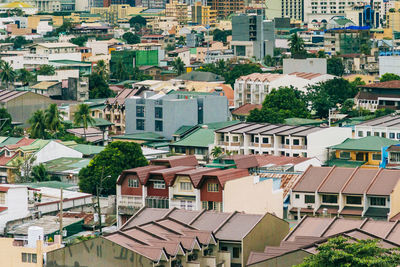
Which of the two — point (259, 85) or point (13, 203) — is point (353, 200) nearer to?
point (13, 203)

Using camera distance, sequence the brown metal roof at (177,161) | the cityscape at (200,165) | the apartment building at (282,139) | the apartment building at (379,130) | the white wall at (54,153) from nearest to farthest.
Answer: the cityscape at (200,165)
the brown metal roof at (177,161)
the apartment building at (282,139)
the white wall at (54,153)
the apartment building at (379,130)

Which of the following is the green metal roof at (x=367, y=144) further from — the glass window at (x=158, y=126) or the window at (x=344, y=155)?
the glass window at (x=158, y=126)

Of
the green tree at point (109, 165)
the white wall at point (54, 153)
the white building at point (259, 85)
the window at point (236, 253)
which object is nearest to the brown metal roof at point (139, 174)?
the green tree at point (109, 165)

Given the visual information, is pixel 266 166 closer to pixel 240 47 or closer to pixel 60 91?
pixel 60 91

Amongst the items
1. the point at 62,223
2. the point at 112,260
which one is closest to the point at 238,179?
the point at 62,223

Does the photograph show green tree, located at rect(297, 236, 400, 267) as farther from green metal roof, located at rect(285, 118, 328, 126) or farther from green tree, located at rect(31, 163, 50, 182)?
green metal roof, located at rect(285, 118, 328, 126)

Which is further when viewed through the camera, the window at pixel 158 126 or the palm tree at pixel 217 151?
the window at pixel 158 126
